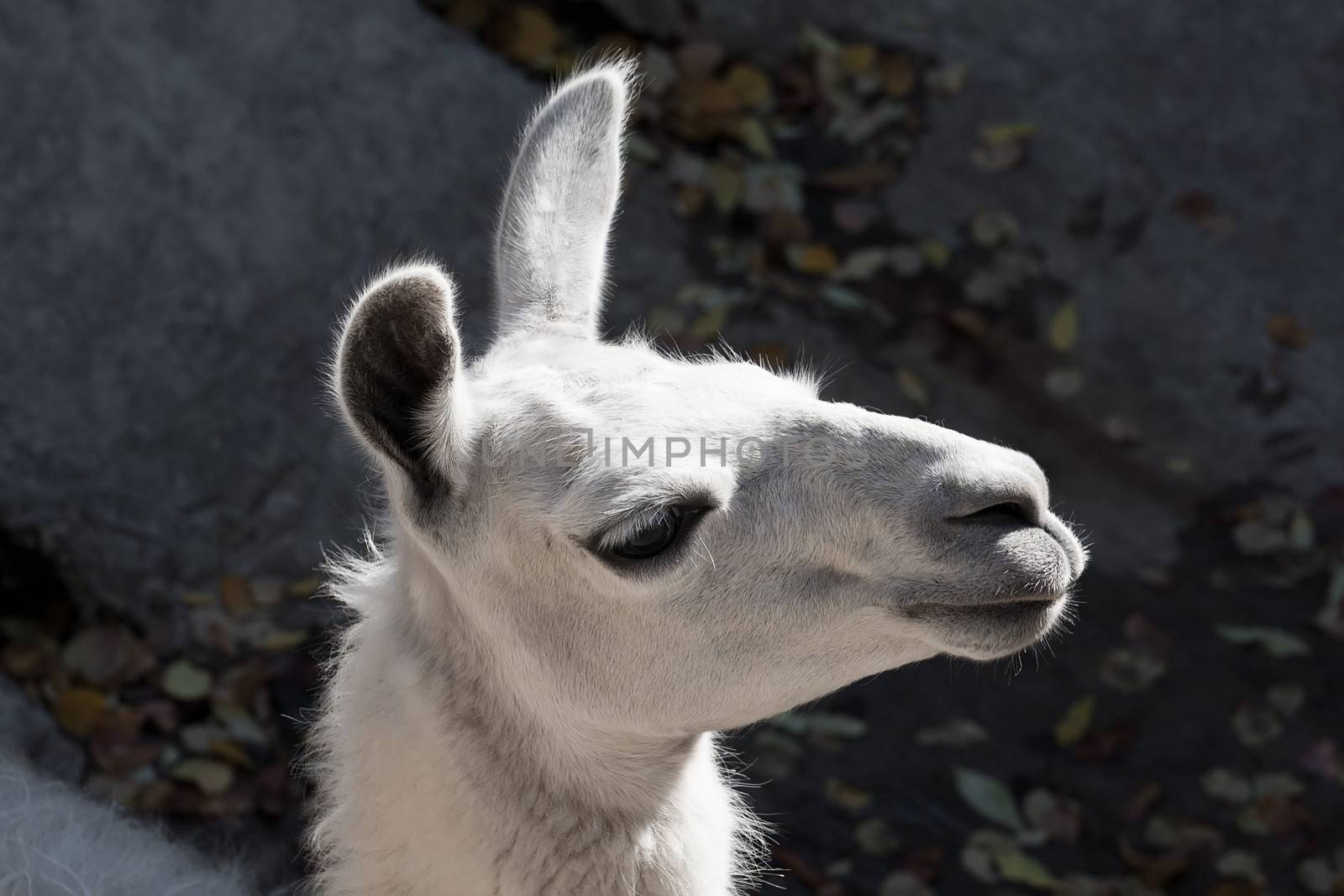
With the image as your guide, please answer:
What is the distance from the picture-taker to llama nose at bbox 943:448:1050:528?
1.75 metres

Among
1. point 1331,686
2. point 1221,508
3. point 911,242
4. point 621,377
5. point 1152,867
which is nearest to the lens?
point 621,377

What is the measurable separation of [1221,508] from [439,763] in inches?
131

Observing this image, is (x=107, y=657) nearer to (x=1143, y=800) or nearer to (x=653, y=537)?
(x=653, y=537)

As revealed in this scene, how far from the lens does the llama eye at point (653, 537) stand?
1.76 meters

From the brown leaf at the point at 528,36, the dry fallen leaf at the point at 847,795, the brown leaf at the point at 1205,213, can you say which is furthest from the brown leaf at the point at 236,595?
the brown leaf at the point at 1205,213

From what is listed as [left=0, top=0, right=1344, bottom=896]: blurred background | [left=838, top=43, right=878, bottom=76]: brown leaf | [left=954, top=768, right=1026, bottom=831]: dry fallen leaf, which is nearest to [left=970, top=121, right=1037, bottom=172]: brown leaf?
[left=0, top=0, right=1344, bottom=896]: blurred background

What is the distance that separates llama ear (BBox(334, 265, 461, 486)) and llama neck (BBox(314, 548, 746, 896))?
0.29 metres

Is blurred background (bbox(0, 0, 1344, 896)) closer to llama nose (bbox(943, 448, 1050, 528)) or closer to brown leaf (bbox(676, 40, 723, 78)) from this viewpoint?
brown leaf (bbox(676, 40, 723, 78))

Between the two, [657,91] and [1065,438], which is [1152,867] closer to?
[1065,438]

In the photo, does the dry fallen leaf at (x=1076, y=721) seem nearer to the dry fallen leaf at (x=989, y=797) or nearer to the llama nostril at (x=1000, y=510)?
the dry fallen leaf at (x=989, y=797)

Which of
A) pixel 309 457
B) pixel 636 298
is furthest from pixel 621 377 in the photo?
pixel 636 298

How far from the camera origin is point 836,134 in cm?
527

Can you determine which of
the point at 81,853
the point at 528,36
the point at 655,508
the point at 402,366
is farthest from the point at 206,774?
the point at 528,36

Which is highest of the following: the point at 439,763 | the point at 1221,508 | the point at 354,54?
the point at 354,54
